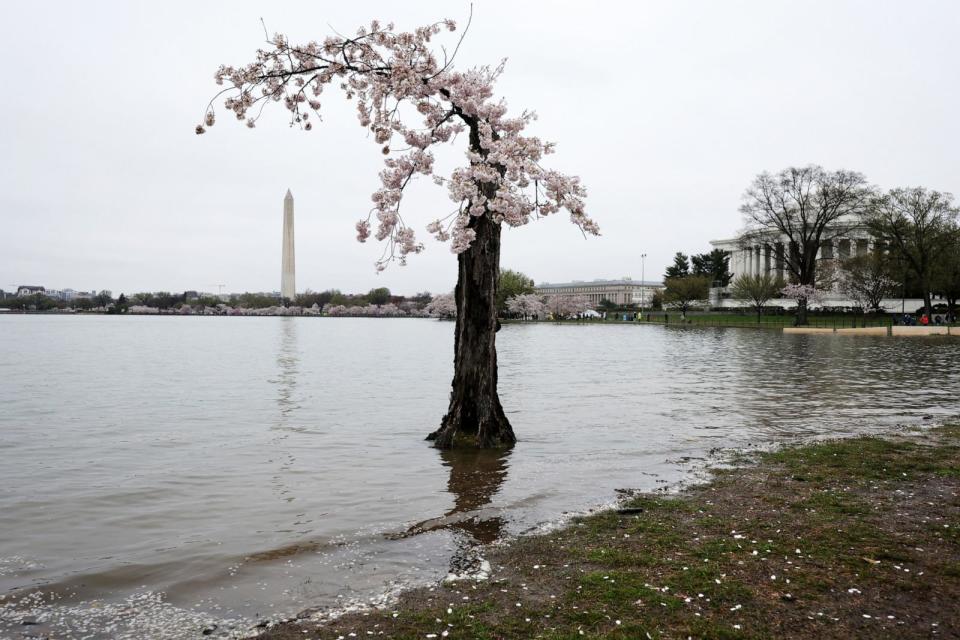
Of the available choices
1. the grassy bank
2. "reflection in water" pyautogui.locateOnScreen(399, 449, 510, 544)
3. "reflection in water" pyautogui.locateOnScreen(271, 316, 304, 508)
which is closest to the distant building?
"reflection in water" pyautogui.locateOnScreen(271, 316, 304, 508)

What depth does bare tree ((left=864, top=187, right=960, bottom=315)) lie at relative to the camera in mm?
76625

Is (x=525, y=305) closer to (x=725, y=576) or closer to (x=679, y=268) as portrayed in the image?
(x=679, y=268)

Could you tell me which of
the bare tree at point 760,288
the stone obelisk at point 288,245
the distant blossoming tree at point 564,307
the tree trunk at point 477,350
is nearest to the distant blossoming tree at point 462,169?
the tree trunk at point 477,350

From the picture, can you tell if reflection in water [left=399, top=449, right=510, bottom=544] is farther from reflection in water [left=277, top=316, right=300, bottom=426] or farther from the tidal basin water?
reflection in water [left=277, top=316, right=300, bottom=426]

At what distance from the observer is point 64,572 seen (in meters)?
7.55

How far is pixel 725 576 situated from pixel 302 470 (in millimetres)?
8669

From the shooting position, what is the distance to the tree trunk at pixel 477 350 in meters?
13.8

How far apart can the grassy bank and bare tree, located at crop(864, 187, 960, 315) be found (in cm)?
8004

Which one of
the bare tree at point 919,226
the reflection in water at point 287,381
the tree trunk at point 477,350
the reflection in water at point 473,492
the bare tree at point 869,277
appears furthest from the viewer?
the bare tree at point 869,277

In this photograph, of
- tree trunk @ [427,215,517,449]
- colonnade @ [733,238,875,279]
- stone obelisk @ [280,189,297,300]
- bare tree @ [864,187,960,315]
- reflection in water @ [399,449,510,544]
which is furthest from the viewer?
stone obelisk @ [280,189,297,300]

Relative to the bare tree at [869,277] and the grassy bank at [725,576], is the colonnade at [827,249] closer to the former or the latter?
the bare tree at [869,277]

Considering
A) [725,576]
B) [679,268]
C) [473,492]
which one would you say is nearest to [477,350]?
[473,492]

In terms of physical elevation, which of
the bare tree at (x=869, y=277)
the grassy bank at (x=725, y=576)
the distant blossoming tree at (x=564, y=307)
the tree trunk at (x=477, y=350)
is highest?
the bare tree at (x=869, y=277)

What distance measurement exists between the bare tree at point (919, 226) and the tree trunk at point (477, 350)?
257 ft
